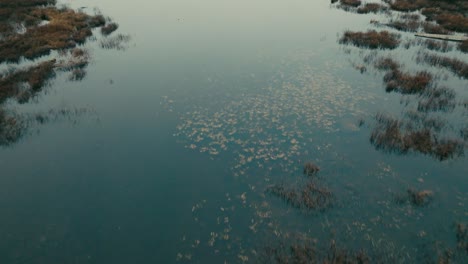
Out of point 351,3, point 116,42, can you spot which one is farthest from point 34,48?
point 351,3

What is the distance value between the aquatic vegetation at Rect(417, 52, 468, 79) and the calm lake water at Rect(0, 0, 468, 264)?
3.70 meters

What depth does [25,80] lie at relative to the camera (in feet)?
73.4

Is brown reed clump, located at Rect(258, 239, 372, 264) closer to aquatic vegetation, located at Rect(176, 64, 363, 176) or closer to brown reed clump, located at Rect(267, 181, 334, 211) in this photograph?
brown reed clump, located at Rect(267, 181, 334, 211)

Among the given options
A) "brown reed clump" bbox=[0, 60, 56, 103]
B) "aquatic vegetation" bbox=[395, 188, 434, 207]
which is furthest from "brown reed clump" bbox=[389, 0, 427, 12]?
"brown reed clump" bbox=[0, 60, 56, 103]

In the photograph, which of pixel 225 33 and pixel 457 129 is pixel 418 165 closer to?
pixel 457 129

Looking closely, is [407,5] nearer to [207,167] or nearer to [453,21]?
[453,21]

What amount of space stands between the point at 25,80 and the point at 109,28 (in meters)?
14.1

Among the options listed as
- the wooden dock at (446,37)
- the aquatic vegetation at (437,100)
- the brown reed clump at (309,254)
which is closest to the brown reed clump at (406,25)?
the wooden dock at (446,37)

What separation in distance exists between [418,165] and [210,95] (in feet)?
42.5

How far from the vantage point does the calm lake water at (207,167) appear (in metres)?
11.0

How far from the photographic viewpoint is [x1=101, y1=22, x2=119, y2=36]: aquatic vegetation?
109 ft

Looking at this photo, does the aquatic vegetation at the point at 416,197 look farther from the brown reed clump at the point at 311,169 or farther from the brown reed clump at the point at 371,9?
the brown reed clump at the point at 371,9

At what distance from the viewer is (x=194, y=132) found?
17.2 metres

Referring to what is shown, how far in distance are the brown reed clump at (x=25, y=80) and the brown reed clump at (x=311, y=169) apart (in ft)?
60.2
